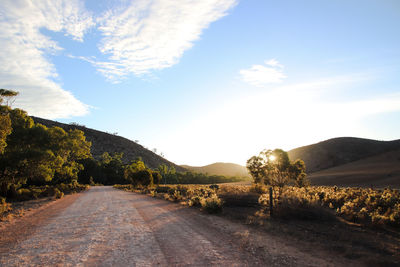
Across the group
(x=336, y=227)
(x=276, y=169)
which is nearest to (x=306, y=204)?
(x=336, y=227)

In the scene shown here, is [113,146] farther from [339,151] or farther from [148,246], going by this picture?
[148,246]

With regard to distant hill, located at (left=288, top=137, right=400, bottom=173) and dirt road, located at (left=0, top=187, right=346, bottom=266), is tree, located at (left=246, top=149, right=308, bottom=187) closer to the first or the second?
dirt road, located at (left=0, top=187, right=346, bottom=266)

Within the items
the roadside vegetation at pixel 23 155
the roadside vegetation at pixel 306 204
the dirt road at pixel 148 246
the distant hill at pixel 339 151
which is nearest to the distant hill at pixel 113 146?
the distant hill at pixel 339 151

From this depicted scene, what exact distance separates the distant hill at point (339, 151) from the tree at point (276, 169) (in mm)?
77384

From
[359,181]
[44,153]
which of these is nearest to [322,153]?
[359,181]

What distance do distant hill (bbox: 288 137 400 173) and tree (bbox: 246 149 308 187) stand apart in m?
77.4

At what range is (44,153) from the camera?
25.4m

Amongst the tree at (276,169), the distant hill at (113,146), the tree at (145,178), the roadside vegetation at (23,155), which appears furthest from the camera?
the distant hill at (113,146)

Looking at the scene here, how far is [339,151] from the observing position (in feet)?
367

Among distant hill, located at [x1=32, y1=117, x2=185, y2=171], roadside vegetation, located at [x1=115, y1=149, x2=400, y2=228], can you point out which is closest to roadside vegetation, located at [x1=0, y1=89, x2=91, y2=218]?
roadside vegetation, located at [x1=115, y1=149, x2=400, y2=228]

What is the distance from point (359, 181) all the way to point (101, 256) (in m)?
66.1

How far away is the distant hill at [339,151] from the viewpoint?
103875 mm

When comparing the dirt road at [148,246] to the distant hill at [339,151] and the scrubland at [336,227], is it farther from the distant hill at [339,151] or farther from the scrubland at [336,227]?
the distant hill at [339,151]

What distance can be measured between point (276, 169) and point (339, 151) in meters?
98.3
